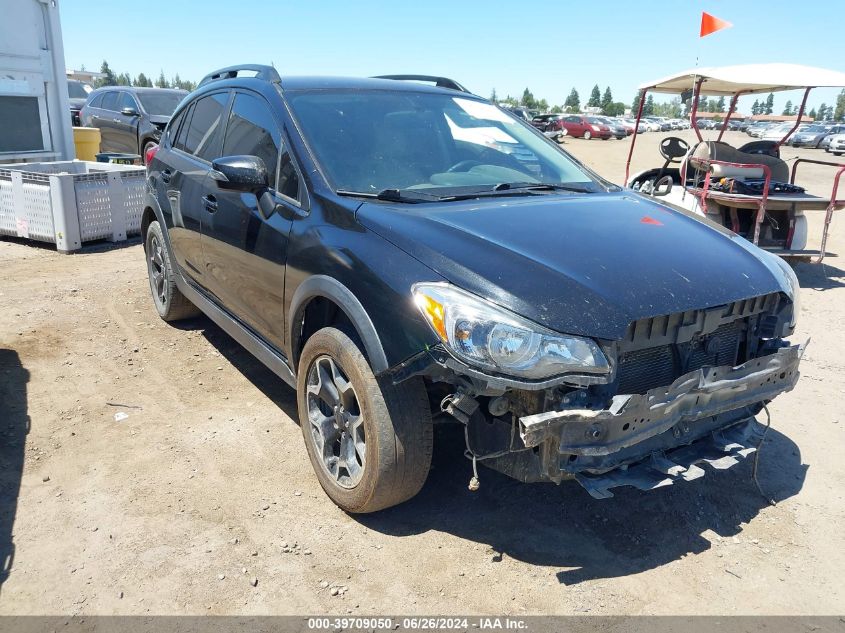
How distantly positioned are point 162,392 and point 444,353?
2614 millimetres

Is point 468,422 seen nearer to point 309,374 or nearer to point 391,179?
point 309,374

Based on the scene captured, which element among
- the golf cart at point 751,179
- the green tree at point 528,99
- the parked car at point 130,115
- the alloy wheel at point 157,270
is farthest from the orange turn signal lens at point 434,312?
the green tree at point 528,99

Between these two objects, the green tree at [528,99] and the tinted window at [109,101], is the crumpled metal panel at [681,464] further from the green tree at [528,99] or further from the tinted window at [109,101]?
the green tree at [528,99]

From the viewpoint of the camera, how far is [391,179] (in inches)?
129

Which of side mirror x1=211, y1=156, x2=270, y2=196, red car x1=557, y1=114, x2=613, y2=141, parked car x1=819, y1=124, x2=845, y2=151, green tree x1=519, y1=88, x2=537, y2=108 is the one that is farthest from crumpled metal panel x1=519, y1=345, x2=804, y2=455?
green tree x1=519, y1=88, x2=537, y2=108

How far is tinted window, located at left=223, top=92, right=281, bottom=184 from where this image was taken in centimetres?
351

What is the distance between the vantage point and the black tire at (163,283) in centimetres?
512

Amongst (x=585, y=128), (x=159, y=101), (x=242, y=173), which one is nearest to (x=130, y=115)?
(x=159, y=101)

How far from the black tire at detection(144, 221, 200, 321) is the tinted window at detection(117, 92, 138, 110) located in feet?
29.2

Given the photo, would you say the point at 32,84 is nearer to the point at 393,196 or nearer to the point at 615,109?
the point at 393,196

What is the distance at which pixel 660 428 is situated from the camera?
98.0 inches

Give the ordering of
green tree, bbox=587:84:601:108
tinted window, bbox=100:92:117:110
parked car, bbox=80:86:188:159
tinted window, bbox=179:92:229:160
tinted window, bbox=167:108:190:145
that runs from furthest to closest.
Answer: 1. green tree, bbox=587:84:601:108
2. tinted window, bbox=100:92:117:110
3. parked car, bbox=80:86:188:159
4. tinted window, bbox=167:108:190:145
5. tinted window, bbox=179:92:229:160

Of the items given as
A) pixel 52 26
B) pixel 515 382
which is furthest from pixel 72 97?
pixel 515 382

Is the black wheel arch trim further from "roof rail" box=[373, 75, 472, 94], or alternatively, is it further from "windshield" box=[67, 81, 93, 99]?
"windshield" box=[67, 81, 93, 99]
